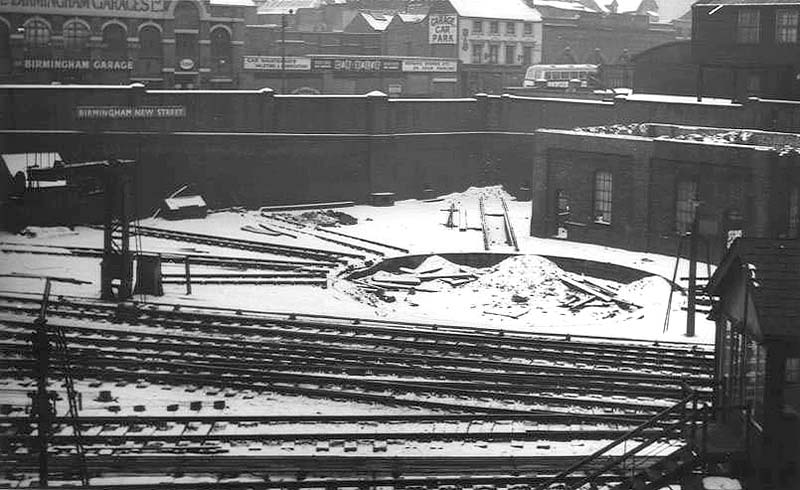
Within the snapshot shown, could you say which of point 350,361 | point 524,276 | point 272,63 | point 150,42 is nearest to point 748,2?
point 524,276

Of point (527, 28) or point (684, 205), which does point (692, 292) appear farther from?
point (527, 28)

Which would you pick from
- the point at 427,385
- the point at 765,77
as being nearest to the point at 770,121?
the point at 765,77

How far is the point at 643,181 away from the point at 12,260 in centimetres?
1841

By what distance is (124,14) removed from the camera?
5106cm

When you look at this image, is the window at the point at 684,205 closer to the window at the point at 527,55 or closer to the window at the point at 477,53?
the window at the point at 477,53

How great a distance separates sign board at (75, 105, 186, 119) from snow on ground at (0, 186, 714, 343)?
410cm

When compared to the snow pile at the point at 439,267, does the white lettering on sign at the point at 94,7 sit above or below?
above

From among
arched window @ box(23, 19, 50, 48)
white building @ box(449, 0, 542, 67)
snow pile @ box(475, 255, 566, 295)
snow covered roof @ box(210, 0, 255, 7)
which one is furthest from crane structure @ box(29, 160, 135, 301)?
white building @ box(449, 0, 542, 67)

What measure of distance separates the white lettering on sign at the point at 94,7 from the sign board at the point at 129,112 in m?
9.62

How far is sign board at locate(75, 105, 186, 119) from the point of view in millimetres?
40469

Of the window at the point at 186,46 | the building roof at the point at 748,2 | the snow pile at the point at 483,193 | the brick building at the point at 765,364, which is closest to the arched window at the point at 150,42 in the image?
the window at the point at 186,46

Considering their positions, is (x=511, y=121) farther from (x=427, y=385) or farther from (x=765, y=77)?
(x=427, y=385)

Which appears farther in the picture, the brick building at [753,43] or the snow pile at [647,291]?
the brick building at [753,43]

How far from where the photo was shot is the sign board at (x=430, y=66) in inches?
2450
